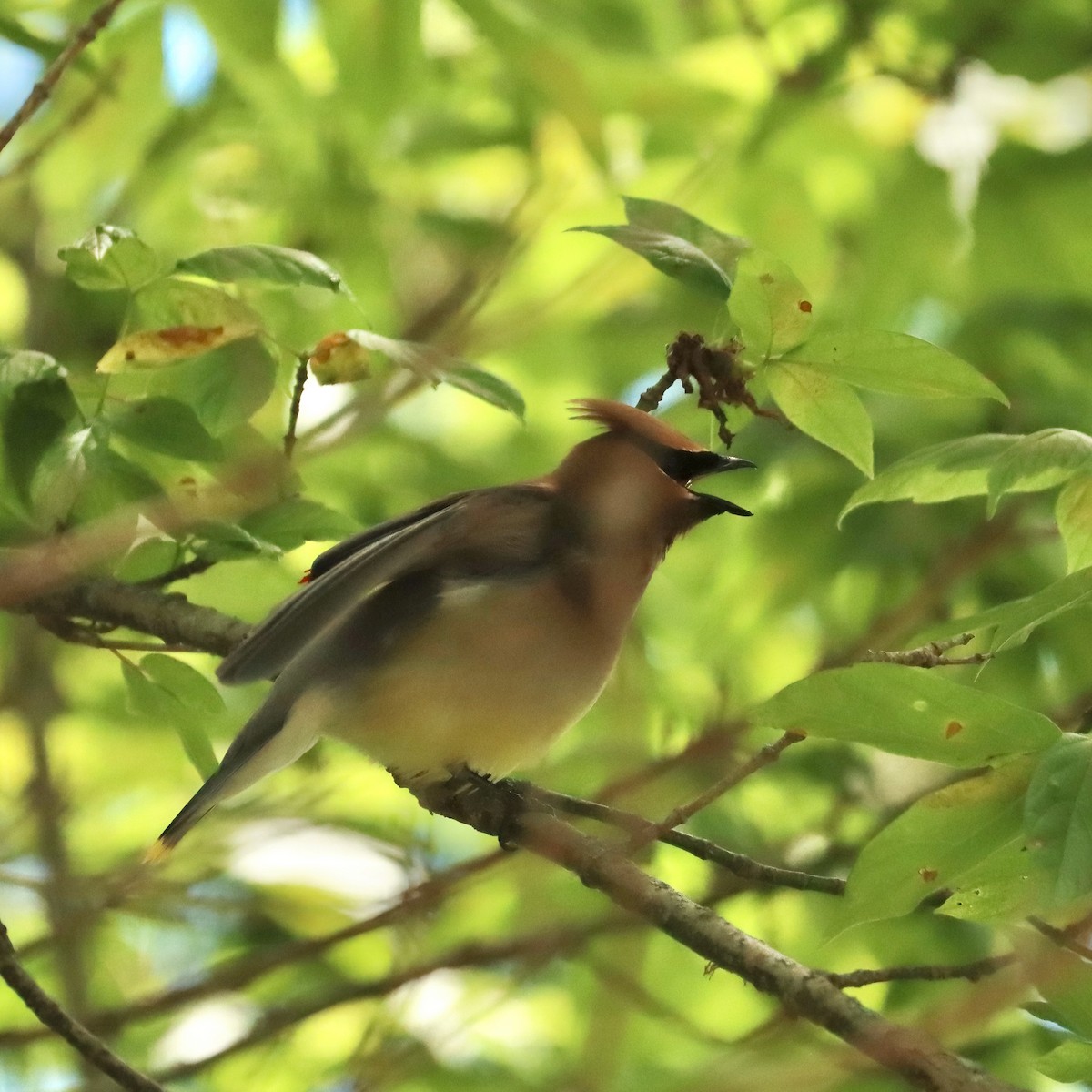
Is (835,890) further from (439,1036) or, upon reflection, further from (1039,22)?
(1039,22)

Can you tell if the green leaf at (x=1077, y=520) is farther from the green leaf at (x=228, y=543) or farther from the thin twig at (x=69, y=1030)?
the thin twig at (x=69, y=1030)

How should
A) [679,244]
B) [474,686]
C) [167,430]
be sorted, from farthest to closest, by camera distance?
[474,686] → [167,430] → [679,244]

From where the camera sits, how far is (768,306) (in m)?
2.42

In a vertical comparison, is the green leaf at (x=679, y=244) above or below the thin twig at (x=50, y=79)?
below

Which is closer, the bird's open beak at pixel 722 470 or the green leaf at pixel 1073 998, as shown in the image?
the green leaf at pixel 1073 998

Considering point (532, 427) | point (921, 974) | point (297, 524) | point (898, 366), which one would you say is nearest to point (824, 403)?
point (898, 366)

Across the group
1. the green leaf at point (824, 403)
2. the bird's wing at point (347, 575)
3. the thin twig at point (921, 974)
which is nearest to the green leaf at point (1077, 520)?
the green leaf at point (824, 403)

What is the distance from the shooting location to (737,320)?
2.42 meters

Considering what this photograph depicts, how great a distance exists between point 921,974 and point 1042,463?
2.47 ft

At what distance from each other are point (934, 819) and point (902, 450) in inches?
91.7

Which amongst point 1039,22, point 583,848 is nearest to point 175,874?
point 583,848

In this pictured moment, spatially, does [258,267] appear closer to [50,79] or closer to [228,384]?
[228,384]

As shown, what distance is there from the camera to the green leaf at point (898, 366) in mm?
2381

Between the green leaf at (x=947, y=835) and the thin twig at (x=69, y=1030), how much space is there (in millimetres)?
1185
